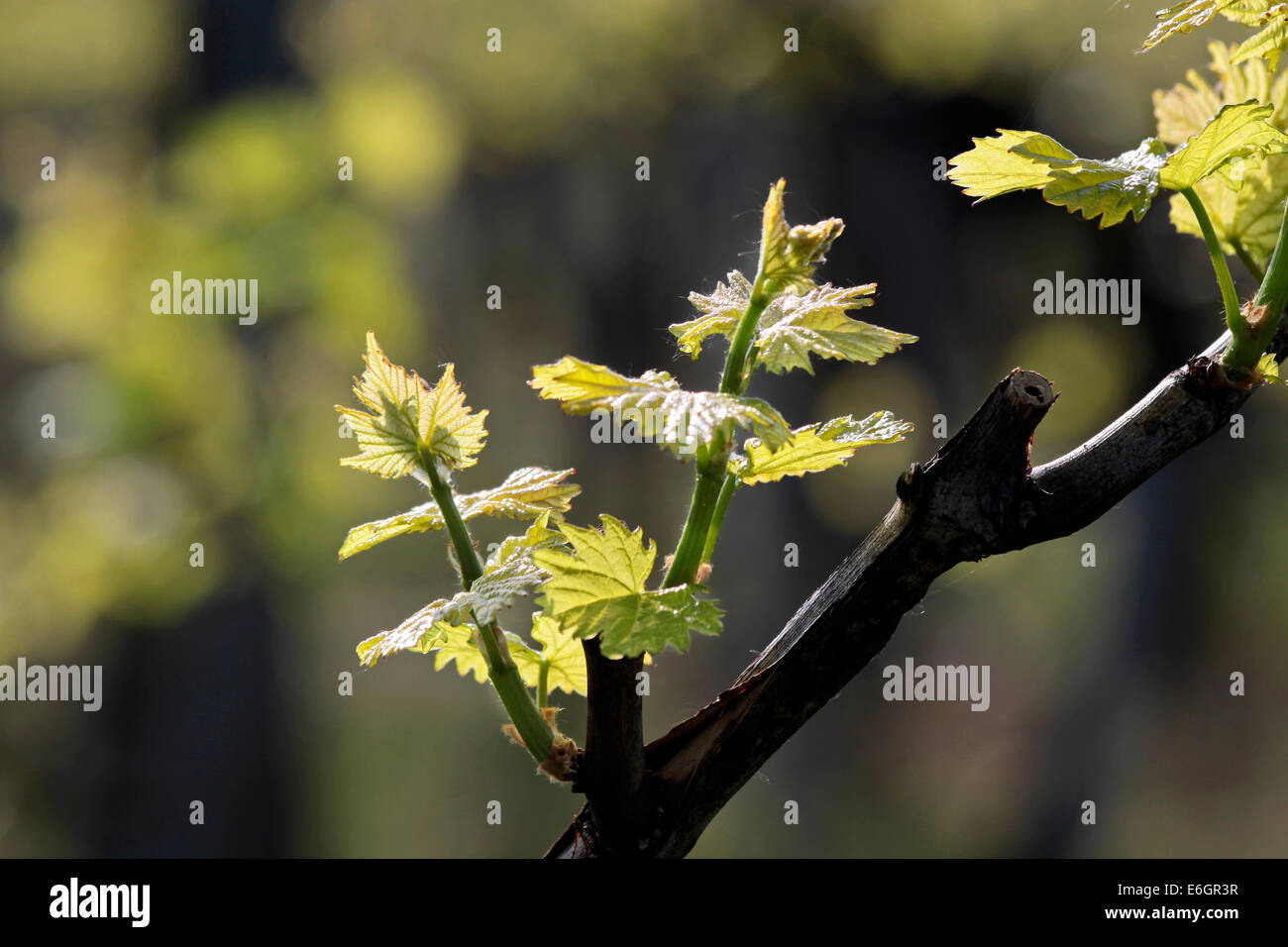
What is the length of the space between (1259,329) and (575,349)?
13.3ft

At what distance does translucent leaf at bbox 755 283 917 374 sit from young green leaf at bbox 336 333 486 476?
20 cm

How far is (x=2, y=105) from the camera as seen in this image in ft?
12.8

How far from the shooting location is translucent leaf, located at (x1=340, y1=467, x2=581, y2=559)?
27.8 inches

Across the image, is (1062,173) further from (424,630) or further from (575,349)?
(575,349)

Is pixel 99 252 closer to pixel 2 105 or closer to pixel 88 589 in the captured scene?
pixel 2 105

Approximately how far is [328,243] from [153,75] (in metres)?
1.05

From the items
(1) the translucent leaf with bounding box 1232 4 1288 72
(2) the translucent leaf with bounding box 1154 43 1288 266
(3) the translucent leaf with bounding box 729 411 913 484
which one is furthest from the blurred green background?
(3) the translucent leaf with bounding box 729 411 913 484

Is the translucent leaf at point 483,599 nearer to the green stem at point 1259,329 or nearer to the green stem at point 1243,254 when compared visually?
the green stem at point 1259,329

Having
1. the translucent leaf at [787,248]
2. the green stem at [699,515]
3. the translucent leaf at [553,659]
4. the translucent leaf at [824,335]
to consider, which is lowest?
the translucent leaf at [553,659]

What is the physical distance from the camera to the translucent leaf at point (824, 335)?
65 centimetres

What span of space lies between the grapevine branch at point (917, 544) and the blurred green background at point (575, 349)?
2.67m

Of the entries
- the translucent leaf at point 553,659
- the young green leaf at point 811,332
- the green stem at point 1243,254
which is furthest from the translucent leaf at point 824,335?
the green stem at point 1243,254

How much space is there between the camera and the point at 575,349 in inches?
182

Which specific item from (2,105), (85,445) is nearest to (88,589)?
(85,445)
